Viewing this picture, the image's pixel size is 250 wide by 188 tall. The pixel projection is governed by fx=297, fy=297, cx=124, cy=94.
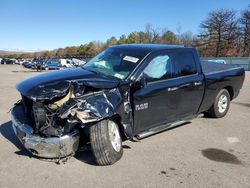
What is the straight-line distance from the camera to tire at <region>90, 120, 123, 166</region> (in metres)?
4.30

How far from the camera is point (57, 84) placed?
14.7ft

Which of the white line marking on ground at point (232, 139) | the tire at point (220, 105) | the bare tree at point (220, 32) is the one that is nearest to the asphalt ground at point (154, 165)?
the white line marking on ground at point (232, 139)

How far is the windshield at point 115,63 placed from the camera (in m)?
5.17

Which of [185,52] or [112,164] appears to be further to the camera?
[185,52]

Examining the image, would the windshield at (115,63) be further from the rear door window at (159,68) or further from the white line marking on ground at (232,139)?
the white line marking on ground at (232,139)

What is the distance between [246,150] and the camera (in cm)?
539

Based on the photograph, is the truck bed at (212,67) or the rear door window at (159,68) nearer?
the rear door window at (159,68)

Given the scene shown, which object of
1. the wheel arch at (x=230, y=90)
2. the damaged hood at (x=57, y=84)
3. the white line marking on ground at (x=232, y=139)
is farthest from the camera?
the wheel arch at (x=230, y=90)

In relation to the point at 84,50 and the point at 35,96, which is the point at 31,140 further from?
the point at 84,50

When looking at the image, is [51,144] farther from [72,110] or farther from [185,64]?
[185,64]

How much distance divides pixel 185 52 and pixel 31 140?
3.54m

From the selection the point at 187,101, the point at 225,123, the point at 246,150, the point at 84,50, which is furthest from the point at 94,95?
the point at 84,50

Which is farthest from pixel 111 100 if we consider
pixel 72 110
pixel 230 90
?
pixel 230 90

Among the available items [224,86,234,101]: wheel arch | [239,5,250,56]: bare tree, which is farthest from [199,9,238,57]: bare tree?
[224,86,234,101]: wheel arch
